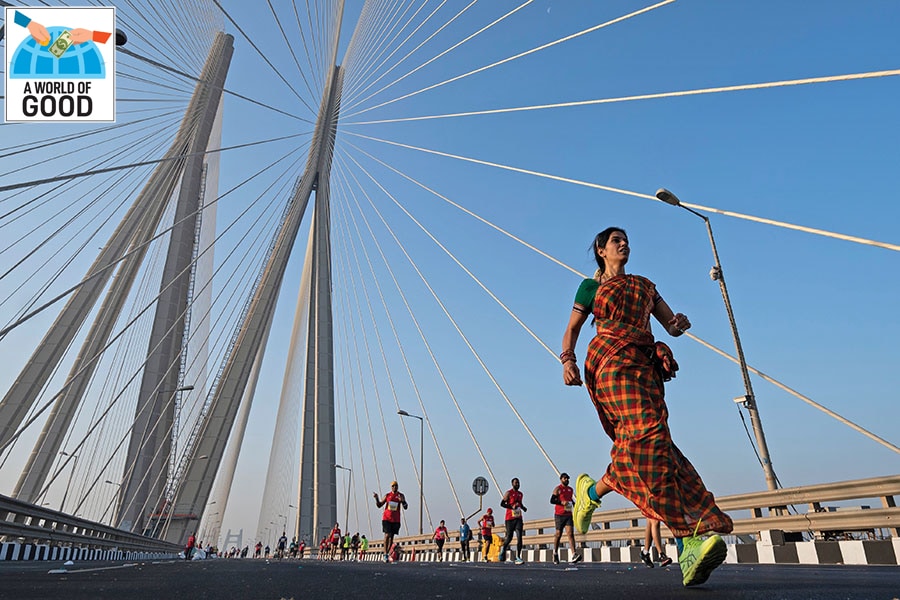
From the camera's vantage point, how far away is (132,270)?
61.0 feet

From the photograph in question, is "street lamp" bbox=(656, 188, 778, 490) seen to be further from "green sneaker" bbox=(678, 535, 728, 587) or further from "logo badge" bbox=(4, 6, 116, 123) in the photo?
"logo badge" bbox=(4, 6, 116, 123)

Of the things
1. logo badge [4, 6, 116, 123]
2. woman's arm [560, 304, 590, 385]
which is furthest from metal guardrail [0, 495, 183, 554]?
woman's arm [560, 304, 590, 385]

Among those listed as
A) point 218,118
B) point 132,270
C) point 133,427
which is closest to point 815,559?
point 132,270

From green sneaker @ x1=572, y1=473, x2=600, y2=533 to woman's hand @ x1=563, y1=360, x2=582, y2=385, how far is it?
0.60 meters

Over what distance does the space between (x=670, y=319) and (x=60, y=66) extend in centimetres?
967

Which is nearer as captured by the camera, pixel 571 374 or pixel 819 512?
pixel 571 374

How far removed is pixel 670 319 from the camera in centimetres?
399

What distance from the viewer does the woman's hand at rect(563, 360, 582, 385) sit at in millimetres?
3830

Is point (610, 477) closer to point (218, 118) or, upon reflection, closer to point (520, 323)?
point (520, 323)

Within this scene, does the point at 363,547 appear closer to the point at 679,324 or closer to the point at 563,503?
the point at 563,503

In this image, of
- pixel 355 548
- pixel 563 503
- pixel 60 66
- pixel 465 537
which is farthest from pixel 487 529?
pixel 355 548

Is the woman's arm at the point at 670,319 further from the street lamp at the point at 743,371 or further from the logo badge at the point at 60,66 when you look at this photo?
the logo badge at the point at 60,66

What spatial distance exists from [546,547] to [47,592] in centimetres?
1358

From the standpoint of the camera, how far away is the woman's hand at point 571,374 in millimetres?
3830
